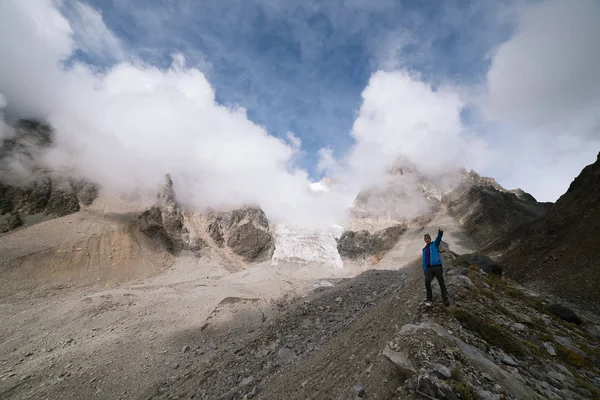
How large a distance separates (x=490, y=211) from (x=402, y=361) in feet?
313

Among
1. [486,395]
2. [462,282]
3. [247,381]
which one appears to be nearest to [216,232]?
[247,381]

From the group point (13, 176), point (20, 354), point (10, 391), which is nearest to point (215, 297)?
point (20, 354)

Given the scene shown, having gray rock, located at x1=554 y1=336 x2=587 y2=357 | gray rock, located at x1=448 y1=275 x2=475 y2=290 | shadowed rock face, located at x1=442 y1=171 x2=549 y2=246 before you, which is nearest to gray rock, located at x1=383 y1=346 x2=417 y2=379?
gray rock, located at x1=448 y1=275 x2=475 y2=290

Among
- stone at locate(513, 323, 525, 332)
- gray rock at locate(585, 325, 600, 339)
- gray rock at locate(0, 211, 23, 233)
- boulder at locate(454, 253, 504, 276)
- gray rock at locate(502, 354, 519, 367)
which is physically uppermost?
gray rock at locate(0, 211, 23, 233)

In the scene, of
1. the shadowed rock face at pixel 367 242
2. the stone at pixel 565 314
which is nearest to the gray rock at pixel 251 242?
the shadowed rock face at pixel 367 242

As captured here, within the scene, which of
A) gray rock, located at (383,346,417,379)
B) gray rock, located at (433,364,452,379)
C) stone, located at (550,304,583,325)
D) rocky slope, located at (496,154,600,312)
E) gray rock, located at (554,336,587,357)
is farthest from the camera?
rocky slope, located at (496,154,600,312)

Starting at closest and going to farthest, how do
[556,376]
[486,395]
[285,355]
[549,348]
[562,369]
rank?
[486,395], [556,376], [562,369], [549,348], [285,355]

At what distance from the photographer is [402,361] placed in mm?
4875

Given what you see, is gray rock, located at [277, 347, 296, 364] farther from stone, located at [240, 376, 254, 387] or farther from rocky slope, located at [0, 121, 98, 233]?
rocky slope, located at [0, 121, 98, 233]

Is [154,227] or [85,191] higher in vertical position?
[85,191]

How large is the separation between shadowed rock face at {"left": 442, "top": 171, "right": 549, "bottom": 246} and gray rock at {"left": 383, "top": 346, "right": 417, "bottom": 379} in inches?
3248

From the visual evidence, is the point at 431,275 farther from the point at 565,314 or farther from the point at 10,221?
the point at 10,221

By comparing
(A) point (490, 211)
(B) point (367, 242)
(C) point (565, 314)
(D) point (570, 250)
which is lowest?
(C) point (565, 314)

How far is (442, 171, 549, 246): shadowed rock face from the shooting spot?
74912 mm
